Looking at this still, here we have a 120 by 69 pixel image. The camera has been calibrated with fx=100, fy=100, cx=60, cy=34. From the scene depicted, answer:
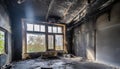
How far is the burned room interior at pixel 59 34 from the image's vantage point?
4699 millimetres

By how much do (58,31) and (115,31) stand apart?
5.22m

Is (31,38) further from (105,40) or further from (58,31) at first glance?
A: (105,40)

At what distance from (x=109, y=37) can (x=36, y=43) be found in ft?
17.6

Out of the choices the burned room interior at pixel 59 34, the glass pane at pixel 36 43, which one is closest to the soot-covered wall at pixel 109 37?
the burned room interior at pixel 59 34

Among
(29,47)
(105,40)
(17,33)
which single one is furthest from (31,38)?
(105,40)

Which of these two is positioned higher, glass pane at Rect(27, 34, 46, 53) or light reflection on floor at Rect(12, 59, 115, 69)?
glass pane at Rect(27, 34, 46, 53)

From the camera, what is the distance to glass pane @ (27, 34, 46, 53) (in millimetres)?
7751

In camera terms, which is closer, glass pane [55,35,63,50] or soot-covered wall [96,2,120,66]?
soot-covered wall [96,2,120,66]

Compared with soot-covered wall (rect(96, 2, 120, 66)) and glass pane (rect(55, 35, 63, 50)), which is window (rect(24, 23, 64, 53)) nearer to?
glass pane (rect(55, 35, 63, 50))

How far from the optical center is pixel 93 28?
6.36 meters

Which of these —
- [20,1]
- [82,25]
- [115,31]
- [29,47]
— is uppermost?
[20,1]

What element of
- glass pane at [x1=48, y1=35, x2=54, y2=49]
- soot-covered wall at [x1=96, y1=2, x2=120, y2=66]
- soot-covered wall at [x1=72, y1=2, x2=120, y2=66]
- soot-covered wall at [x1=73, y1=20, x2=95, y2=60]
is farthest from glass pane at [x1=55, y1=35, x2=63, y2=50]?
soot-covered wall at [x1=96, y1=2, x2=120, y2=66]

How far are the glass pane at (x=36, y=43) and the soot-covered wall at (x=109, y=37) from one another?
437 centimetres

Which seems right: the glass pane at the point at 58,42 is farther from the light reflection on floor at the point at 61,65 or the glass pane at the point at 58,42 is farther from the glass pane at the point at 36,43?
the light reflection on floor at the point at 61,65
